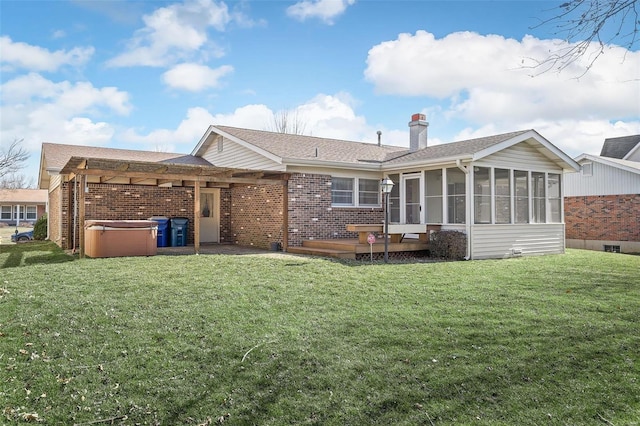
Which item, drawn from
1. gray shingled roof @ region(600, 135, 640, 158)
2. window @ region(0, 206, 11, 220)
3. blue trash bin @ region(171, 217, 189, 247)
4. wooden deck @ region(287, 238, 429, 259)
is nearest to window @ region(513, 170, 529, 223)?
wooden deck @ region(287, 238, 429, 259)

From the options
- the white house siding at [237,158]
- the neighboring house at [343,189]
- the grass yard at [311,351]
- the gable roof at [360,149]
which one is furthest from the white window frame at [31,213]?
the grass yard at [311,351]

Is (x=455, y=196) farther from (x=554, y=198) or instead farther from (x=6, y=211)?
(x=6, y=211)

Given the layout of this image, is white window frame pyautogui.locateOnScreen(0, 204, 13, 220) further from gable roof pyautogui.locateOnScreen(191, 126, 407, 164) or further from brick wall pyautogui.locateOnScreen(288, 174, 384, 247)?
brick wall pyautogui.locateOnScreen(288, 174, 384, 247)

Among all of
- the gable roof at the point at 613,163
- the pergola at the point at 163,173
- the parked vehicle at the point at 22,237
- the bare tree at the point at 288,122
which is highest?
the bare tree at the point at 288,122

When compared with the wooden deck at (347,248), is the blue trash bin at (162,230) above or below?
above

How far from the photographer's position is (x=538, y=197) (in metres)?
14.5

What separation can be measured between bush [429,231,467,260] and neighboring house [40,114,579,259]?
0.20m

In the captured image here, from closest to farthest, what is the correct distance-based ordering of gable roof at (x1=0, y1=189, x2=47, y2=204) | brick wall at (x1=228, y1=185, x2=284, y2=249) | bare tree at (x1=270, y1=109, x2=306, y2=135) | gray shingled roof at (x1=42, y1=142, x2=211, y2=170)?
brick wall at (x1=228, y1=185, x2=284, y2=249) < gray shingled roof at (x1=42, y1=142, x2=211, y2=170) < bare tree at (x1=270, y1=109, x2=306, y2=135) < gable roof at (x1=0, y1=189, x2=47, y2=204)

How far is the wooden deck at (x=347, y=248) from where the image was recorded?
457 inches

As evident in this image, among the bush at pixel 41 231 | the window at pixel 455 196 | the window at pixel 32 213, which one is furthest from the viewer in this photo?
the window at pixel 32 213

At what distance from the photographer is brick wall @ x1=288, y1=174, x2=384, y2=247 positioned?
13.4 m

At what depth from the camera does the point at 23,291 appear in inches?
271

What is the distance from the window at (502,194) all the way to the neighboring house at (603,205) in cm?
804

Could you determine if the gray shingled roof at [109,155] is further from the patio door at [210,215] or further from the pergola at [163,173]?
the pergola at [163,173]
